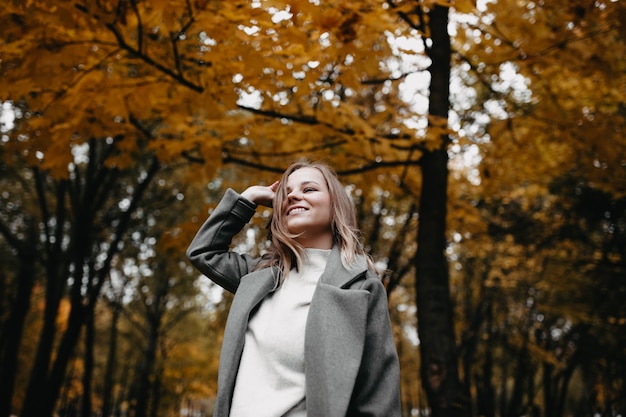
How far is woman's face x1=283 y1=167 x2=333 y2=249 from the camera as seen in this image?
189 centimetres

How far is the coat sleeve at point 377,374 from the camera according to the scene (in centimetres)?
154

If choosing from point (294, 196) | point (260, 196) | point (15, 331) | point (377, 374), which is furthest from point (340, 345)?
point (15, 331)

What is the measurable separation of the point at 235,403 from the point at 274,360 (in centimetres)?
18

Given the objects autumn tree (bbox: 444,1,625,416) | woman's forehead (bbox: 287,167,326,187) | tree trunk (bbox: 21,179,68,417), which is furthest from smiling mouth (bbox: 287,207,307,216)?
tree trunk (bbox: 21,179,68,417)

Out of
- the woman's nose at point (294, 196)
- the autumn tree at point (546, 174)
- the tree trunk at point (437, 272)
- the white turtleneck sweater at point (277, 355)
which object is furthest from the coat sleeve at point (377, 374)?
the autumn tree at point (546, 174)

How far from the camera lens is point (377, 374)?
5.21 ft

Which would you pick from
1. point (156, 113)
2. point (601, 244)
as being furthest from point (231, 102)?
point (601, 244)

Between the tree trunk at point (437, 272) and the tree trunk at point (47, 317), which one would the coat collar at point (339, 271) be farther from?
the tree trunk at point (47, 317)

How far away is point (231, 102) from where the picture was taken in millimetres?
3104

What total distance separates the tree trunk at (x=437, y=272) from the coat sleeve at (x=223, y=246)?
196 cm

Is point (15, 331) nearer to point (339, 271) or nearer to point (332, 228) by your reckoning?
point (332, 228)

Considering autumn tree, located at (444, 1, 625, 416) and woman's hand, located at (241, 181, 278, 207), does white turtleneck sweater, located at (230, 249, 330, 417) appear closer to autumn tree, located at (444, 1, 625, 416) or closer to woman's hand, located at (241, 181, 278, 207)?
woman's hand, located at (241, 181, 278, 207)

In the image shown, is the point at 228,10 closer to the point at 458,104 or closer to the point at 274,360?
the point at 274,360

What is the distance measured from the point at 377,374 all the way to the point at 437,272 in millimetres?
2261
